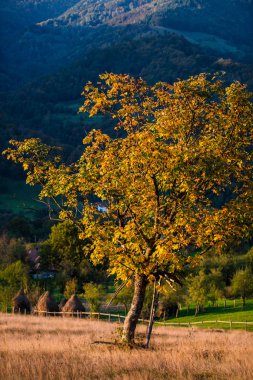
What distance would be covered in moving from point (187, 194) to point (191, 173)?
3.53 feet

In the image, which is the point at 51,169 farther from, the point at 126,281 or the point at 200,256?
the point at 200,256

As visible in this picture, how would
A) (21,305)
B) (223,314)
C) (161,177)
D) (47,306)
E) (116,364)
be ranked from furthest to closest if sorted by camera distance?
(223,314)
(21,305)
(47,306)
(161,177)
(116,364)

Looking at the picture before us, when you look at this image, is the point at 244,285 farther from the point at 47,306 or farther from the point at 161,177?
the point at 161,177

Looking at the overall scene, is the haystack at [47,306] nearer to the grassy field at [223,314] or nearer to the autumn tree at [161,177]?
the grassy field at [223,314]

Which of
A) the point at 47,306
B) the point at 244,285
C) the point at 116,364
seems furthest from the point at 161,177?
the point at 244,285

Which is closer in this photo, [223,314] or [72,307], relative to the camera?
[72,307]

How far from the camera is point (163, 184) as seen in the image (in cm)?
1805

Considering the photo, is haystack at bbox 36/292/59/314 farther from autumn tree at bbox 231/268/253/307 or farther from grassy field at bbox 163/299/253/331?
autumn tree at bbox 231/268/253/307

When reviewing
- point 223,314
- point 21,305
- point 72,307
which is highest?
point 21,305

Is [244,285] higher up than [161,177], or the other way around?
[161,177]

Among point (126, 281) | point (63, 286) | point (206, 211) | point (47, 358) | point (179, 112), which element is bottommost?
point (63, 286)

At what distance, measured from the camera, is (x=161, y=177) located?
17469mm

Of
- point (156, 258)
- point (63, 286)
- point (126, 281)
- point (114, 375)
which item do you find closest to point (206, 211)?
point (156, 258)

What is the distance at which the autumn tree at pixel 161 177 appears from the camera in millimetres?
17516
